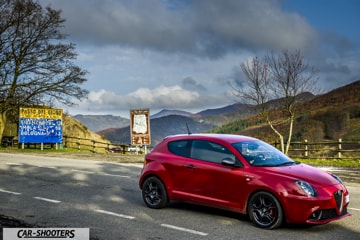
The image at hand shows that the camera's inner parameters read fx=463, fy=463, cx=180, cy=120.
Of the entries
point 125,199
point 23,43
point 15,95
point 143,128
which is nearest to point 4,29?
point 23,43

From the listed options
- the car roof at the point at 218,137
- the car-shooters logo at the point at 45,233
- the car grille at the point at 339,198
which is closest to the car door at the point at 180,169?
the car roof at the point at 218,137

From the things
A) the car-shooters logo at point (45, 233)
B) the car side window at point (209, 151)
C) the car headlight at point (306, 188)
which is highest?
the car side window at point (209, 151)

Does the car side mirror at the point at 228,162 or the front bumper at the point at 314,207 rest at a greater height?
the car side mirror at the point at 228,162

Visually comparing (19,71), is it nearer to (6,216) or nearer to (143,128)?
(143,128)

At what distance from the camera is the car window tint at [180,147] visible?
8906 mm

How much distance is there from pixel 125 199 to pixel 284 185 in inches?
175

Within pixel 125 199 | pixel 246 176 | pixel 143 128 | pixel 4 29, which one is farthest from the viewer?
pixel 4 29

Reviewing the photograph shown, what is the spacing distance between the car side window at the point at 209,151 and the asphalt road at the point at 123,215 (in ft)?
3.60

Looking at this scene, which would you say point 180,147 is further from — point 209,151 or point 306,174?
point 306,174

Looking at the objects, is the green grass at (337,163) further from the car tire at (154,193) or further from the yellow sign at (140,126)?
the car tire at (154,193)

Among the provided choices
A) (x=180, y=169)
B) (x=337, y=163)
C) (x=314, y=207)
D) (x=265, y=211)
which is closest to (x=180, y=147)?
(x=180, y=169)

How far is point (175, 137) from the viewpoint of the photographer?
9.41 m

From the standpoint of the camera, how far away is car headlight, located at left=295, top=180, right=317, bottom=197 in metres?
7.15

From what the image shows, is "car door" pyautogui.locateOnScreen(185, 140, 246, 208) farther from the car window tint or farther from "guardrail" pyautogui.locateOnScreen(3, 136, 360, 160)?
"guardrail" pyautogui.locateOnScreen(3, 136, 360, 160)
